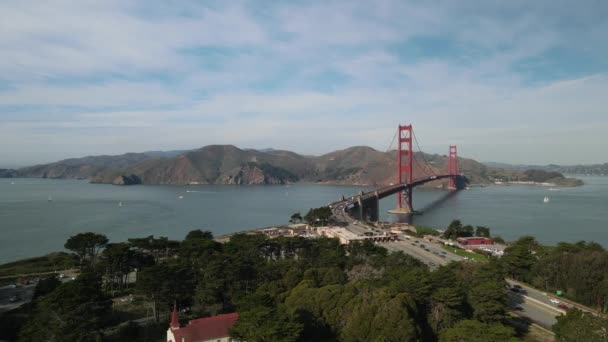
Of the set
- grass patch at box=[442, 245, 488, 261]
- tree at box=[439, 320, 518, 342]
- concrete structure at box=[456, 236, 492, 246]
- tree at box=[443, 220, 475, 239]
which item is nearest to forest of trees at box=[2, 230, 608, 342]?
tree at box=[439, 320, 518, 342]

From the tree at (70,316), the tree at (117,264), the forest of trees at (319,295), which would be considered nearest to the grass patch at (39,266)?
the tree at (117,264)

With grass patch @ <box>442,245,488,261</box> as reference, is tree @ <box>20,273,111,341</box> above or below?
above

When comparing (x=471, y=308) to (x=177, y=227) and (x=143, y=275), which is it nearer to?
(x=143, y=275)

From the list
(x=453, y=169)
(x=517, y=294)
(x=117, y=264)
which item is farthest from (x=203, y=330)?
(x=453, y=169)

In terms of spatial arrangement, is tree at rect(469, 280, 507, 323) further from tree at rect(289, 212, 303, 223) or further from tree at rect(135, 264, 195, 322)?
tree at rect(289, 212, 303, 223)

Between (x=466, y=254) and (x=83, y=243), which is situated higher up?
(x=83, y=243)

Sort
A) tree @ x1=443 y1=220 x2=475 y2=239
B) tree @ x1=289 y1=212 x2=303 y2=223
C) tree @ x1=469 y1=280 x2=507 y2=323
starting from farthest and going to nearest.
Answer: tree @ x1=289 y1=212 x2=303 y2=223
tree @ x1=443 y1=220 x2=475 y2=239
tree @ x1=469 y1=280 x2=507 y2=323

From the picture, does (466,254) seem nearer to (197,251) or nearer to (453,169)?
(197,251)

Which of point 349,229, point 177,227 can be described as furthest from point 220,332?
point 177,227
